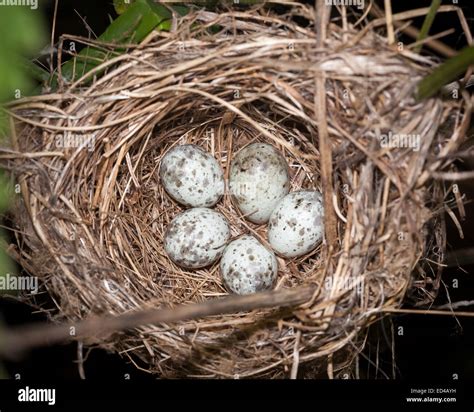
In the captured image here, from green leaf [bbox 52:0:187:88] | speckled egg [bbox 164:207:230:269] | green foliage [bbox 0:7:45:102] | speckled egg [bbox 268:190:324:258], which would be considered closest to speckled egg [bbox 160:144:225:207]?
A: speckled egg [bbox 164:207:230:269]

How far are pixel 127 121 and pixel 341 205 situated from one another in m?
0.43

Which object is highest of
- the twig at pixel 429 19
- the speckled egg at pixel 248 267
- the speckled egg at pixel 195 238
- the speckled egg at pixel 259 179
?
the twig at pixel 429 19

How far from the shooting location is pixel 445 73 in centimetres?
87

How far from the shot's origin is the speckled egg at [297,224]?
4.11 feet

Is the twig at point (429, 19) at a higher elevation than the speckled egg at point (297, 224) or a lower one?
higher

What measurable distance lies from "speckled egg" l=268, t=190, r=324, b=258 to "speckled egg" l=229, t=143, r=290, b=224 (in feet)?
0.12

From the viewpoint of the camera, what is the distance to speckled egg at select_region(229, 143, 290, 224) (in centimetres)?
131

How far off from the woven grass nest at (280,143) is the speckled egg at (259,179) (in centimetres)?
7

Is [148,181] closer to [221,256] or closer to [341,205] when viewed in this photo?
[221,256]

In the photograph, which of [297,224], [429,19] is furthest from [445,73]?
[297,224]

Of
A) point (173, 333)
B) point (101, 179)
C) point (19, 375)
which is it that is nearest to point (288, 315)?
point (173, 333)

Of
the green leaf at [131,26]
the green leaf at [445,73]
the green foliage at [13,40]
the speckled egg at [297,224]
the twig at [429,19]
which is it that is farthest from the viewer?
the speckled egg at [297,224]

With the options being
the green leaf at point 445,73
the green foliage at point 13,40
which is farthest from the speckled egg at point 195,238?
the green foliage at point 13,40

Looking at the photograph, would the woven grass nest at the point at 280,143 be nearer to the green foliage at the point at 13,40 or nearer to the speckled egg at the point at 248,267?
the speckled egg at the point at 248,267
